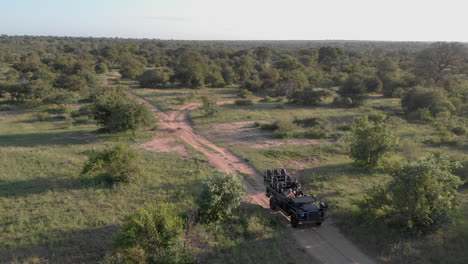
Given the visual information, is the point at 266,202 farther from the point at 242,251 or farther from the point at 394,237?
the point at 394,237

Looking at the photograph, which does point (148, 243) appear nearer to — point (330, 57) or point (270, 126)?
point (270, 126)

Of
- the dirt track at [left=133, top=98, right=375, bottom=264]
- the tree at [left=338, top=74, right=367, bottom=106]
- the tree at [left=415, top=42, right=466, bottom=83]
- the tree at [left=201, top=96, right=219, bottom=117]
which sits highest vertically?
the tree at [left=415, top=42, right=466, bottom=83]

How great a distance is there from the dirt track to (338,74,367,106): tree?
18.5 m

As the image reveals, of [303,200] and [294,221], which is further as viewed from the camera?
[303,200]

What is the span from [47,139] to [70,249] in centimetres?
1551

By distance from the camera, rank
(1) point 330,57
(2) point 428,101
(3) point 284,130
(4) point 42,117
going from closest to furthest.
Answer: (3) point 284,130 → (4) point 42,117 → (2) point 428,101 → (1) point 330,57

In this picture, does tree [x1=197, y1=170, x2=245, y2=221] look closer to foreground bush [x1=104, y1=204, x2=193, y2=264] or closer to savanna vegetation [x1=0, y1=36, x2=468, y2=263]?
savanna vegetation [x1=0, y1=36, x2=468, y2=263]

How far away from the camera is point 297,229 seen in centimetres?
1097

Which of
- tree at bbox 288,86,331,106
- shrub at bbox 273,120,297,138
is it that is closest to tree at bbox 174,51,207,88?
tree at bbox 288,86,331,106

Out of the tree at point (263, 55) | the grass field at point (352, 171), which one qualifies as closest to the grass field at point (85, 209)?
the grass field at point (352, 171)

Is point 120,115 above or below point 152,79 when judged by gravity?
Result: below

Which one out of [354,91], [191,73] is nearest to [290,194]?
[354,91]

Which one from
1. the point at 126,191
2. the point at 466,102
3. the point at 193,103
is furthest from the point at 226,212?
the point at 466,102

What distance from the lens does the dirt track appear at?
962cm
